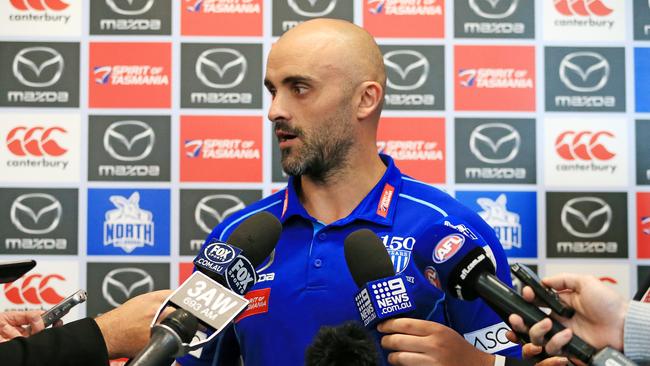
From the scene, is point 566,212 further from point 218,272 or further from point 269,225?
point 218,272

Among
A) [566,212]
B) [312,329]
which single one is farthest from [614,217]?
[312,329]

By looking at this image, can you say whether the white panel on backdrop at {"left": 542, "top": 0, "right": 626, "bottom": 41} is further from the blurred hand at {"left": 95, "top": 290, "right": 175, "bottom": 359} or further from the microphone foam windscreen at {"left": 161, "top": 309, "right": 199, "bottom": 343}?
the microphone foam windscreen at {"left": 161, "top": 309, "right": 199, "bottom": 343}

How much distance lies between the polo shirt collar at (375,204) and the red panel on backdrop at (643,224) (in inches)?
52.6

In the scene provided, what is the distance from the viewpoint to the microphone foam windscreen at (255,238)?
119 cm

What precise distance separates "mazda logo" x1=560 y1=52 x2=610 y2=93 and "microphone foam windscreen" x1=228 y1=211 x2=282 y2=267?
169cm

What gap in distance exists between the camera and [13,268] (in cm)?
110

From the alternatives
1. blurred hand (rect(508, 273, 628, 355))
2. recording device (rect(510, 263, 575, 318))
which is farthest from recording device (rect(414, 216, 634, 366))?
blurred hand (rect(508, 273, 628, 355))

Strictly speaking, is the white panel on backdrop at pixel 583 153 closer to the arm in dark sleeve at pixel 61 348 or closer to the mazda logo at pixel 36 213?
the mazda logo at pixel 36 213

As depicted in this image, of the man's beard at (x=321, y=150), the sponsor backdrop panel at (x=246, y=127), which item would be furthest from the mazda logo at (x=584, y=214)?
the man's beard at (x=321, y=150)

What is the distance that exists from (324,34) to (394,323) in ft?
2.77

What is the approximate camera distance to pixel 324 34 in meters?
1.66

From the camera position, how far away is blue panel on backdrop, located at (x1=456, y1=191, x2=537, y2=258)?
253cm

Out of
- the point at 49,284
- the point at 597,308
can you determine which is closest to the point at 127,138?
the point at 49,284

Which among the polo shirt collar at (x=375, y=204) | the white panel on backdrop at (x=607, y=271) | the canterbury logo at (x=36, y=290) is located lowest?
the canterbury logo at (x=36, y=290)
